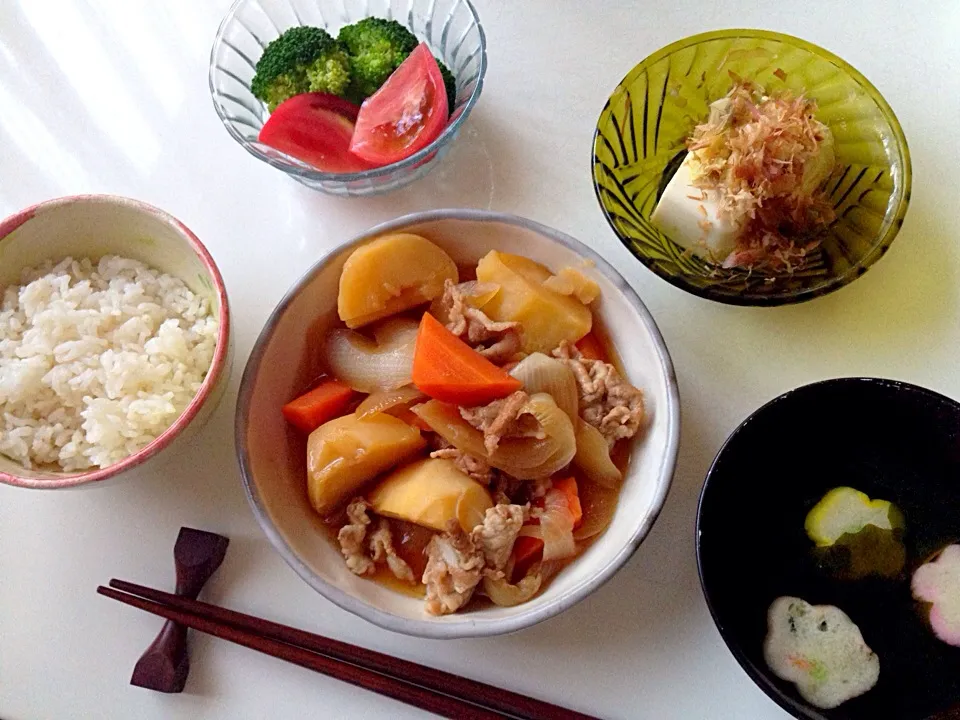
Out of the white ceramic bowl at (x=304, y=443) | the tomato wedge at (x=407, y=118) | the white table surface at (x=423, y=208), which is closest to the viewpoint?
the white ceramic bowl at (x=304, y=443)

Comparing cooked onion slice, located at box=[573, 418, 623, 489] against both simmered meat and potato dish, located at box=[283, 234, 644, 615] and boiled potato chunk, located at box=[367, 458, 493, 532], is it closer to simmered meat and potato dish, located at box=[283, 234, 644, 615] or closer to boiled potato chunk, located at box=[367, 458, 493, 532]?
simmered meat and potato dish, located at box=[283, 234, 644, 615]

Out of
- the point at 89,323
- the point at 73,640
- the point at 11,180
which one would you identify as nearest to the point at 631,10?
the point at 89,323

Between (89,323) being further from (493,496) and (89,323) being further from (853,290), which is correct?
(853,290)

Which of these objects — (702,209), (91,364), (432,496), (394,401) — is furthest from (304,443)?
(702,209)

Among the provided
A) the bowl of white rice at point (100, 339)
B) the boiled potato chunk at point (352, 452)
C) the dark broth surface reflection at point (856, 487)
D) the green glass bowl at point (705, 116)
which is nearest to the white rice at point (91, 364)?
the bowl of white rice at point (100, 339)

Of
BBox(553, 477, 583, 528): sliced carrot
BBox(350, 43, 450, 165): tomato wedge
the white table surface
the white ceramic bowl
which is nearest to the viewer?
the white ceramic bowl

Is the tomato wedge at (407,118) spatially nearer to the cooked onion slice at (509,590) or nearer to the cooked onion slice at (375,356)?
→ the cooked onion slice at (375,356)

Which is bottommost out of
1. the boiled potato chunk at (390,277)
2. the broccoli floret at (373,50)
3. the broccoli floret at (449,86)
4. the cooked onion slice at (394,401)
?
the cooked onion slice at (394,401)

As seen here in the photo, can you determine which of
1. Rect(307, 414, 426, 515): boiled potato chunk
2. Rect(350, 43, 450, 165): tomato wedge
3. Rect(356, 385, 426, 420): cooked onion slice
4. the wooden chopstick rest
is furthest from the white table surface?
Rect(356, 385, 426, 420): cooked onion slice
